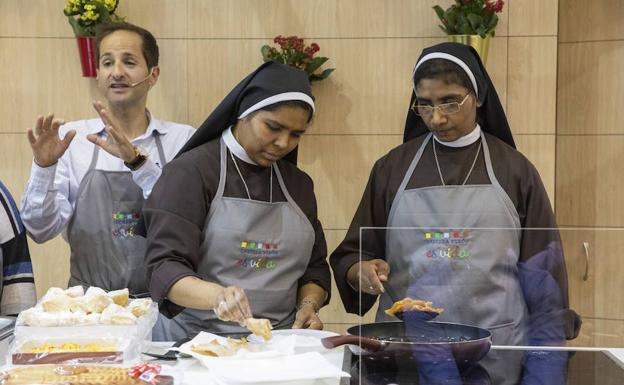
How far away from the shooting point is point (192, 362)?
1946mm

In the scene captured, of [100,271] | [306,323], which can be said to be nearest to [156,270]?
[306,323]

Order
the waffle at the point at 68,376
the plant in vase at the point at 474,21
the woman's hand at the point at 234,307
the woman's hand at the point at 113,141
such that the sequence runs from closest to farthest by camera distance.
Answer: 1. the waffle at the point at 68,376
2. the woman's hand at the point at 234,307
3. the woman's hand at the point at 113,141
4. the plant in vase at the point at 474,21

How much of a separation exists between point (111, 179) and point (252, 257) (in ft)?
2.41

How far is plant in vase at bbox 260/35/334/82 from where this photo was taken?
3668 millimetres

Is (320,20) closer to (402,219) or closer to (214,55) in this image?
Answer: (214,55)

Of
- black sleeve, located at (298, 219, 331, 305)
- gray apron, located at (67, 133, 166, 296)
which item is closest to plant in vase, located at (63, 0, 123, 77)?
gray apron, located at (67, 133, 166, 296)

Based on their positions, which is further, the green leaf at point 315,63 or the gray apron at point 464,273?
the green leaf at point 315,63

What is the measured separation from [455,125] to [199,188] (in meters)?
0.84

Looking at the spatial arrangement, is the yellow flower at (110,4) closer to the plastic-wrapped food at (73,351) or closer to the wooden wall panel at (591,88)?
the plastic-wrapped food at (73,351)

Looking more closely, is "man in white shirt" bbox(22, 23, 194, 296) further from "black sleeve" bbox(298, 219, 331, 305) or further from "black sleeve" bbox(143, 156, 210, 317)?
"black sleeve" bbox(298, 219, 331, 305)

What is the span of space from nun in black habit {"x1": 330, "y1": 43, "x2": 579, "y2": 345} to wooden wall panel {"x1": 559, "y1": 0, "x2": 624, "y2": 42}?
71.2 inches

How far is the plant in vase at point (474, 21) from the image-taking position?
3570mm

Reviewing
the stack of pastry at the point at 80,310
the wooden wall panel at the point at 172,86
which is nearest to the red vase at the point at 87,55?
the wooden wall panel at the point at 172,86

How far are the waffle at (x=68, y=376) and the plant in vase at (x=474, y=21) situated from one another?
2.34 metres
